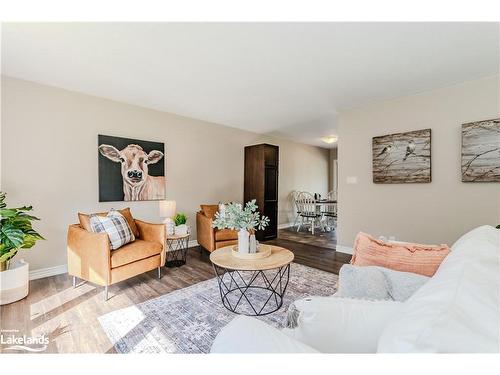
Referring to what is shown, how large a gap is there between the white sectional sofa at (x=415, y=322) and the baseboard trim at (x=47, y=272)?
3.34 m

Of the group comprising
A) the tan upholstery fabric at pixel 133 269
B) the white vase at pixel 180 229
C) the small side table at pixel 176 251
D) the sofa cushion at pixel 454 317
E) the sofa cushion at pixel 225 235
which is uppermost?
the sofa cushion at pixel 454 317

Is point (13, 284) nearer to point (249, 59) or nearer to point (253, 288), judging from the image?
point (253, 288)

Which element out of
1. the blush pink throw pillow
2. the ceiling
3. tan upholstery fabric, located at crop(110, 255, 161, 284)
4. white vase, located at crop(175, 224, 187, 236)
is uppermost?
the ceiling

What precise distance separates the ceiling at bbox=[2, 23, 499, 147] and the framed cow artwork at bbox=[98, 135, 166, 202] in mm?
667

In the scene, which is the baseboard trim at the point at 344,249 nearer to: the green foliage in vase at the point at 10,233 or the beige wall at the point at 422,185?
the beige wall at the point at 422,185

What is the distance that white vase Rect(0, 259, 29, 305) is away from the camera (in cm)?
220

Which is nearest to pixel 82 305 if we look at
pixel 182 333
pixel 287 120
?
pixel 182 333

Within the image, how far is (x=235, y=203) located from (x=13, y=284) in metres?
2.32

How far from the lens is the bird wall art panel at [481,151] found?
2.76m

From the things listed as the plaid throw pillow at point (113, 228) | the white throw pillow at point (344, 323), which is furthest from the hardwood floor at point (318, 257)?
the white throw pillow at point (344, 323)

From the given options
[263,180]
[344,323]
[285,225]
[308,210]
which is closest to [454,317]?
[344,323]

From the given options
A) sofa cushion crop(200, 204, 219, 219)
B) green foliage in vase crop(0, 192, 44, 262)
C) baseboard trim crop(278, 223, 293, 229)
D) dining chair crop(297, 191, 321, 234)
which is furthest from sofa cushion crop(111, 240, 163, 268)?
baseboard trim crop(278, 223, 293, 229)

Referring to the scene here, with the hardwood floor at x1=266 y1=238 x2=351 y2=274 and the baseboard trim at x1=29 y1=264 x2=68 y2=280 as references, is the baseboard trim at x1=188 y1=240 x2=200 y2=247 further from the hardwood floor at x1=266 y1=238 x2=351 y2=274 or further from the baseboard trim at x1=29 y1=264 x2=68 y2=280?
the baseboard trim at x1=29 y1=264 x2=68 y2=280
